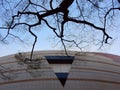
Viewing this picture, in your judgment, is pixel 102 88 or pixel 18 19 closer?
pixel 18 19

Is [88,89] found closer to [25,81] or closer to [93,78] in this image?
[93,78]

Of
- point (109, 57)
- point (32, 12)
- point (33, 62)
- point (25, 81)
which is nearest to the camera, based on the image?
point (32, 12)

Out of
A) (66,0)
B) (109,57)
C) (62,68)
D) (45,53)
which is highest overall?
(66,0)

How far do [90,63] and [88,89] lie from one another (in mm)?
2973

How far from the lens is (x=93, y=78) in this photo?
22.6 metres

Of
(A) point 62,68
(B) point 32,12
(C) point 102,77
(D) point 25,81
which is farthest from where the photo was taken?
(C) point 102,77

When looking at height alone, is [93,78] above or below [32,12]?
below

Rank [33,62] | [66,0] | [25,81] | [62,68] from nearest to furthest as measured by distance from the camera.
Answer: [66,0]
[33,62]
[62,68]
[25,81]

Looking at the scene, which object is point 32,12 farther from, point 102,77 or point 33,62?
point 102,77

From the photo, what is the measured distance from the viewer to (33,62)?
1020cm

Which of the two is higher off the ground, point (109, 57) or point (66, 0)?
point (66, 0)

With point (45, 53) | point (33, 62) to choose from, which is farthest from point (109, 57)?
point (33, 62)

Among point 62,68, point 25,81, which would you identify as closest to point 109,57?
point 25,81

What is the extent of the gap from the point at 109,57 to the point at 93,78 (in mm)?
5828
